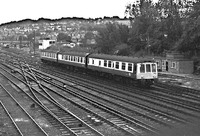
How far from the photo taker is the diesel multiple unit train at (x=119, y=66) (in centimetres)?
2788

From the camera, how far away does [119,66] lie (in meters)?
30.0

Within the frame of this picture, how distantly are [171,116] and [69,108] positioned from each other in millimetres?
6339

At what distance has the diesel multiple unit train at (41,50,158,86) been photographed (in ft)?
91.5

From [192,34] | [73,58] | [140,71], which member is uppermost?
[192,34]

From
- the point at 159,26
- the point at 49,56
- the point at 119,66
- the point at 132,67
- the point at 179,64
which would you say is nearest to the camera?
the point at 132,67

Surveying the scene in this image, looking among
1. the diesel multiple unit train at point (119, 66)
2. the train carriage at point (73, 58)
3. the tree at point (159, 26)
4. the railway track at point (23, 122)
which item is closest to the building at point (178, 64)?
the tree at point (159, 26)

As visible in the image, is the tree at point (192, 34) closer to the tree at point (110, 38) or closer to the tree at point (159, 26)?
the tree at point (159, 26)

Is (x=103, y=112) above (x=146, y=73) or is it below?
below

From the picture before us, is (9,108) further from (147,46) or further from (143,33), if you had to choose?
(143,33)

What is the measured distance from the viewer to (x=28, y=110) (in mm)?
19516

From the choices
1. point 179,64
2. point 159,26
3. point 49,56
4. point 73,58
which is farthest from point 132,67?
point 159,26

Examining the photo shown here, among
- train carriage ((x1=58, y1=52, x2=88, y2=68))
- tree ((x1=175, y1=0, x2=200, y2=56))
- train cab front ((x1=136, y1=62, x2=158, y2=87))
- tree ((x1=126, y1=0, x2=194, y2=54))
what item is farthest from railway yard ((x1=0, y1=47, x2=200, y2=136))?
tree ((x1=126, y1=0, x2=194, y2=54))

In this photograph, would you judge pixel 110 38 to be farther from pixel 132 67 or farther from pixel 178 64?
pixel 132 67

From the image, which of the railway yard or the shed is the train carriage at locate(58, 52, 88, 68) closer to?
the railway yard
